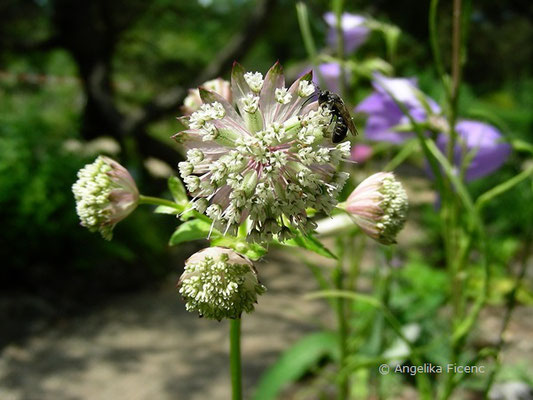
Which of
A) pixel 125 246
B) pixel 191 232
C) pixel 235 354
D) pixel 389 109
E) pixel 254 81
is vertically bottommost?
pixel 235 354

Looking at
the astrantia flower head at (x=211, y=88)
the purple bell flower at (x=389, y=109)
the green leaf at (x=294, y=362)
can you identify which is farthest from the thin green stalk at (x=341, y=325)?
the astrantia flower head at (x=211, y=88)

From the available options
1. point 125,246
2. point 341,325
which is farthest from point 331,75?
point 125,246

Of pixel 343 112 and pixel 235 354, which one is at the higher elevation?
pixel 343 112

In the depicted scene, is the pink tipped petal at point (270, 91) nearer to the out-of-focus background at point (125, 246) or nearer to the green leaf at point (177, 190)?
the green leaf at point (177, 190)

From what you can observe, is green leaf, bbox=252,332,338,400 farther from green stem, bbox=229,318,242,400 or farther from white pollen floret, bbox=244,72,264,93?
white pollen floret, bbox=244,72,264,93

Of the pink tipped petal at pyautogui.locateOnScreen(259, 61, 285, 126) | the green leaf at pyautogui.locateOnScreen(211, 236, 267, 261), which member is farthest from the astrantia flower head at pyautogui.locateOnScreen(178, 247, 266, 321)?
the pink tipped petal at pyautogui.locateOnScreen(259, 61, 285, 126)

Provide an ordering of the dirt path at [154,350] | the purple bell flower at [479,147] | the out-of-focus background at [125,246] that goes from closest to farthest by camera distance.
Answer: the purple bell flower at [479,147]
the dirt path at [154,350]
the out-of-focus background at [125,246]

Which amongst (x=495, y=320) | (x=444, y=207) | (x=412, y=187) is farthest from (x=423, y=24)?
(x=444, y=207)

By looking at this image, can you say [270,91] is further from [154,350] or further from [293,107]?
[154,350]
